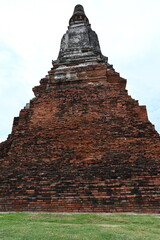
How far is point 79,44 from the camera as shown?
45.7 ft

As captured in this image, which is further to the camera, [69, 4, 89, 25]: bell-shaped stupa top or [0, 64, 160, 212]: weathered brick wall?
[69, 4, 89, 25]: bell-shaped stupa top

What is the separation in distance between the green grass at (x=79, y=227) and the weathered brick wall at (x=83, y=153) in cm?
85

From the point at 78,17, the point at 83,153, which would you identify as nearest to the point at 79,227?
the point at 83,153

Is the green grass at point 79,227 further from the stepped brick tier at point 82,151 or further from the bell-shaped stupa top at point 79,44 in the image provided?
the bell-shaped stupa top at point 79,44

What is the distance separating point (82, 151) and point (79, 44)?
8506 mm

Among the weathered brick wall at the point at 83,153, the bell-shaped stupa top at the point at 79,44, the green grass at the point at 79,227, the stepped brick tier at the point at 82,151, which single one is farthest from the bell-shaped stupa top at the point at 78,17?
the green grass at the point at 79,227

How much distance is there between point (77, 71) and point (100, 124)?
3814 mm

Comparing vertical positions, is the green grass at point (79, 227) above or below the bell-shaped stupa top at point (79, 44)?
below

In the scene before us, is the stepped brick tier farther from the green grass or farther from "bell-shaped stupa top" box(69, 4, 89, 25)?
"bell-shaped stupa top" box(69, 4, 89, 25)

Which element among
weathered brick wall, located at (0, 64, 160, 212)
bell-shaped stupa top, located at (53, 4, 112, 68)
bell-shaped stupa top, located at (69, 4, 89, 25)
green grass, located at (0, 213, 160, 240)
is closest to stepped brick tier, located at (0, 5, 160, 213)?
weathered brick wall, located at (0, 64, 160, 212)

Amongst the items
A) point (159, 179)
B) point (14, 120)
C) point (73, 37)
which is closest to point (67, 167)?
point (159, 179)

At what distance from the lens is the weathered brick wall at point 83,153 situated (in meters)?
6.24

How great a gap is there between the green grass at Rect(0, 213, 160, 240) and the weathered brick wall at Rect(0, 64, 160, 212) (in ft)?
2.80

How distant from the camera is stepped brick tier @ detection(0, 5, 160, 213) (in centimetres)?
625
